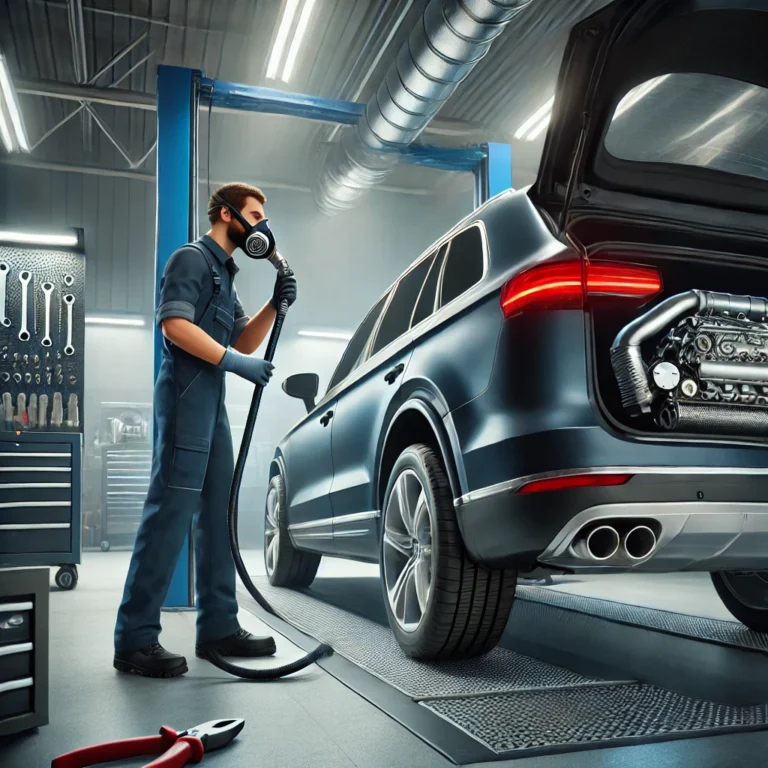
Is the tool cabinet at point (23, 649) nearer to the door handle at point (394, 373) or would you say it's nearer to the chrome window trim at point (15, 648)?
the chrome window trim at point (15, 648)

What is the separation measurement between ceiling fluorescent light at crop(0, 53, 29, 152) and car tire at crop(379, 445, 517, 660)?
6.24 metres

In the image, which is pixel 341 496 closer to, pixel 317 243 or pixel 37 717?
pixel 37 717

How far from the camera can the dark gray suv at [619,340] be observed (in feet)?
6.34

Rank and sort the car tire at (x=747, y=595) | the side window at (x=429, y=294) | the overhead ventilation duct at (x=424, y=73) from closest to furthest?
the side window at (x=429, y=294)
the car tire at (x=747, y=595)
the overhead ventilation duct at (x=424, y=73)

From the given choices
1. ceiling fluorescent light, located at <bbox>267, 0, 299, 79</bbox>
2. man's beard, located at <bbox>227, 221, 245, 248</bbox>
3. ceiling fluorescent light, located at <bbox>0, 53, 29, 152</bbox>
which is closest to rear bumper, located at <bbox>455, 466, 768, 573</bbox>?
man's beard, located at <bbox>227, 221, 245, 248</bbox>

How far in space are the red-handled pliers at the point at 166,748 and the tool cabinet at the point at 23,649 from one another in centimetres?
30

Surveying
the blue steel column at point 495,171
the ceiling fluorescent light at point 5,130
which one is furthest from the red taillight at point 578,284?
the ceiling fluorescent light at point 5,130

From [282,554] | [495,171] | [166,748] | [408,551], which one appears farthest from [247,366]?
[495,171]

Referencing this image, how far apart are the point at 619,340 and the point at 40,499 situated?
4.31 meters

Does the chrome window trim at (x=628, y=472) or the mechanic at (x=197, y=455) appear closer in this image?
the chrome window trim at (x=628, y=472)

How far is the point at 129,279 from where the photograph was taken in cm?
1247

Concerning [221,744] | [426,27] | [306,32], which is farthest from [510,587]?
[306,32]

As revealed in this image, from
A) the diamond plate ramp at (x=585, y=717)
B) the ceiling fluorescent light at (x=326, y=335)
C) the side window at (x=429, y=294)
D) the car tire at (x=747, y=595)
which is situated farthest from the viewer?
the ceiling fluorescent light at (x=326, y=335)

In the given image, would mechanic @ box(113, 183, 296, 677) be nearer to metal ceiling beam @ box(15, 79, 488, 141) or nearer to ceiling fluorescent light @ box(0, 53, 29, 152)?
ceiling fluorescent light @ box(0, 53, 29, 152)
